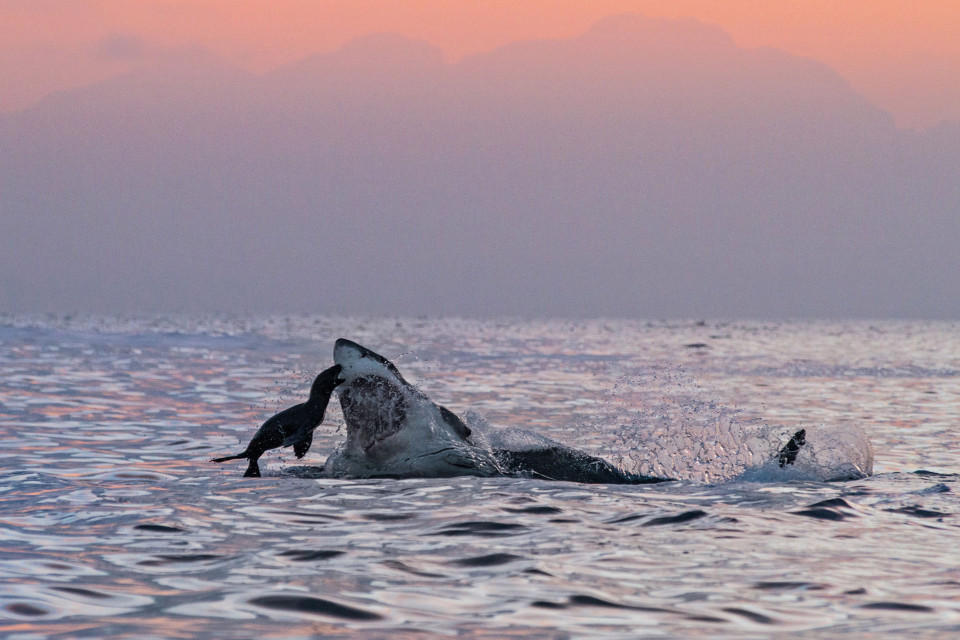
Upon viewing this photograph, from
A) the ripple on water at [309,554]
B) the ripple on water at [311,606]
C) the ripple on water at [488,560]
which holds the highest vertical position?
the ripple on water at [311,606]

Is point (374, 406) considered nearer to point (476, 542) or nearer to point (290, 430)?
point (290, 430)

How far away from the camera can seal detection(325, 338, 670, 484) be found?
13.2 metres

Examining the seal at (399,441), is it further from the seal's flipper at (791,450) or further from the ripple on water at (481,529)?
the ripple on water at (481,529)

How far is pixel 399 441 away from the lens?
525 inches

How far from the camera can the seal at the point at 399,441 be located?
13234 millimetres

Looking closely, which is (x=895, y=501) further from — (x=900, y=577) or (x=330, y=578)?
(x=330, y=578)

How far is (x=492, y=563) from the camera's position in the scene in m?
8.41

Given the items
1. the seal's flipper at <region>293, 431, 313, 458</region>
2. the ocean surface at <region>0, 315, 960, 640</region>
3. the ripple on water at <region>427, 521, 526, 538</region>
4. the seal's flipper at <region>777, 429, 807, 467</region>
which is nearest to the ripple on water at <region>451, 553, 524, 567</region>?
the ocean surface at <region>0, 315, 960, 640</region>

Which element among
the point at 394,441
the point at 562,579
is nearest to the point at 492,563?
the point at 562,579

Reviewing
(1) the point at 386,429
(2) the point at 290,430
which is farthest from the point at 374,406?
(2) the point at 290,430

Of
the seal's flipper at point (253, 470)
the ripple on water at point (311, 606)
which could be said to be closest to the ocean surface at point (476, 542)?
the ripple on water at point (311, 606)

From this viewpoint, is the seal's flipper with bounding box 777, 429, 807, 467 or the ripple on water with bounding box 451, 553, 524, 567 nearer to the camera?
the ripple on water with bounding box 451, 553, 524, 567

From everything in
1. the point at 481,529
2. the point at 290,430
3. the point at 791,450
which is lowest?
the point at 481,529

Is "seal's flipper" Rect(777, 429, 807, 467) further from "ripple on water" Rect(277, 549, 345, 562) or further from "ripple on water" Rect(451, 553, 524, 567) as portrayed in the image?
"ripple on water" Rect(277, 549, 345, 562)
